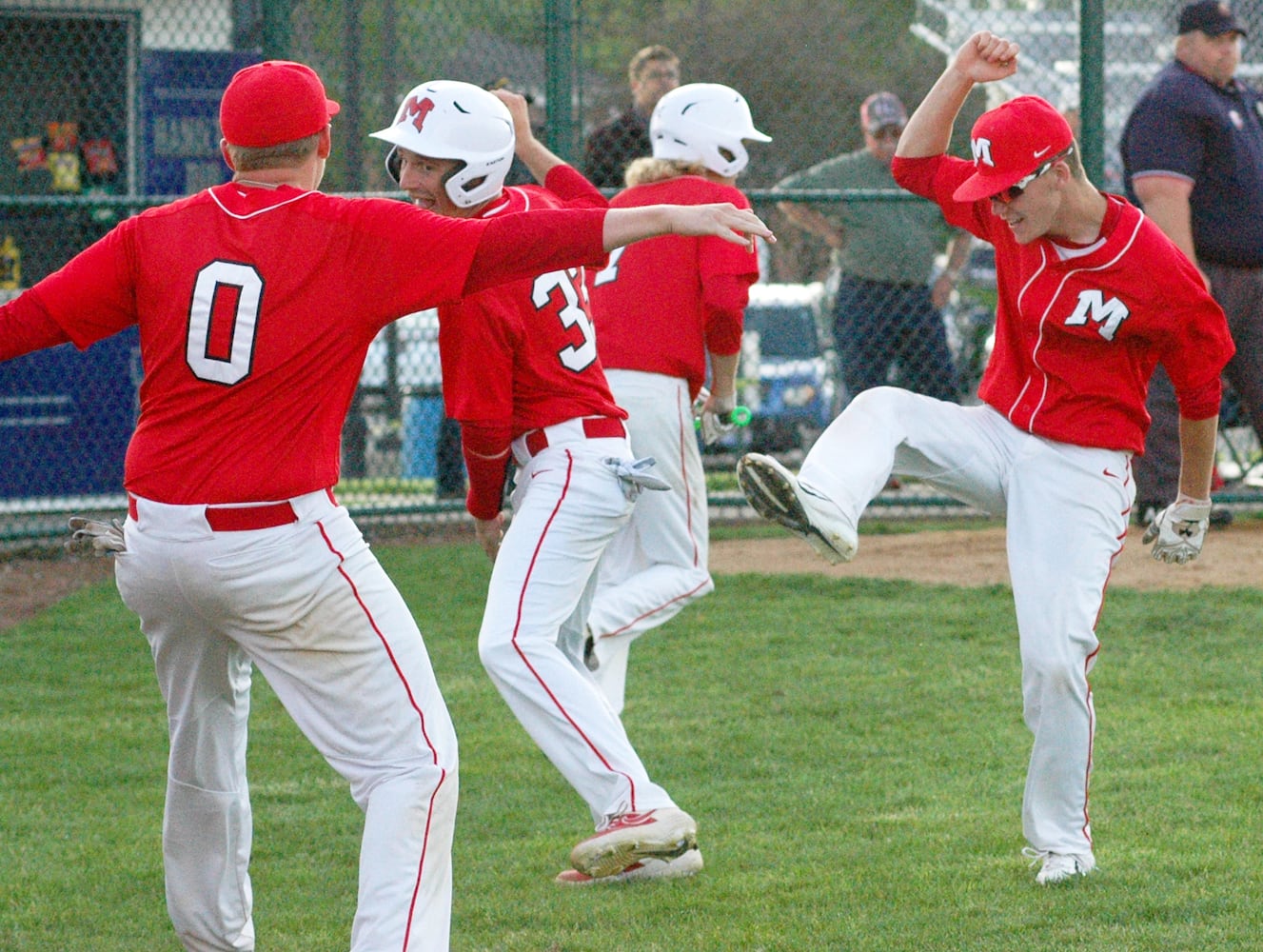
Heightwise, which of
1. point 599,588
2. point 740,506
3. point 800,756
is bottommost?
point 740,506

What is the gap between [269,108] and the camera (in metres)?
3.49

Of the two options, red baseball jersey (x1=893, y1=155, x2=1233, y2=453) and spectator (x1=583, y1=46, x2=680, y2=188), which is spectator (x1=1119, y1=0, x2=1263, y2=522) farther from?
red baseball jersey (x1=893, y1=155, x2=1233, y2=453)

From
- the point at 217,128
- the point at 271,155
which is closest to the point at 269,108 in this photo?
the point at 271,155

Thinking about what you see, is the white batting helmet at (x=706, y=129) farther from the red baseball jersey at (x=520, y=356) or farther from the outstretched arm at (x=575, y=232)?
the outstretched arm at (x=575, y=232)

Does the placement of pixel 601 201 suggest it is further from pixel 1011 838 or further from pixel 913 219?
pixel 913 219

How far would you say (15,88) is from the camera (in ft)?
35.3

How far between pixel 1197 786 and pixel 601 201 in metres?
2.41

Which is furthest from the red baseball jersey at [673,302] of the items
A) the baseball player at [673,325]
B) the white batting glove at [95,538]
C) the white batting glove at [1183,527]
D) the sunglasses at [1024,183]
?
the white batting glove at [95,538]

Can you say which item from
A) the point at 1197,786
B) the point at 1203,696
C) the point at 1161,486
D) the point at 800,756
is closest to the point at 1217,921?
the point at 1197,786

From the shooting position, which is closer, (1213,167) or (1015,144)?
(1015,144)

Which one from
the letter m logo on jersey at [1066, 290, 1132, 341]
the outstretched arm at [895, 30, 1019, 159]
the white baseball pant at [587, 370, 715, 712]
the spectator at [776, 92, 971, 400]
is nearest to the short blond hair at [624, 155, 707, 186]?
the white baseball pant at [587, 370, 715, 712]

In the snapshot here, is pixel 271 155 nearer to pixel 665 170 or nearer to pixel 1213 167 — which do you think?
pixel 665 170

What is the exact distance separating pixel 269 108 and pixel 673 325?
2.46 metres

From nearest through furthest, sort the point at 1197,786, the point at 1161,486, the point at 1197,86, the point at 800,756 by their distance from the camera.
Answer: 1. the point at 1197,786
2. the point at 800,756
3. the point at 1197,86
4. the point at 1161,486
